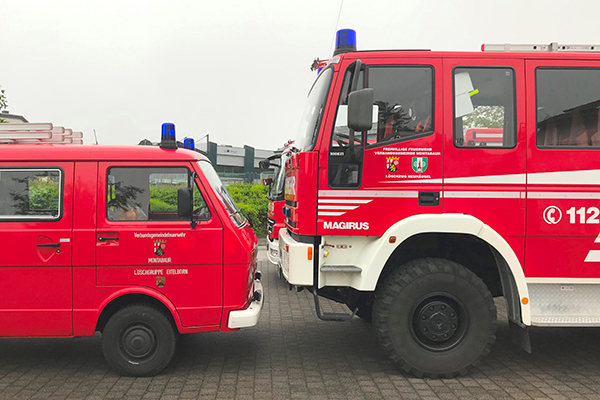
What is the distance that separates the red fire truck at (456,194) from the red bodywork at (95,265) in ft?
2.42

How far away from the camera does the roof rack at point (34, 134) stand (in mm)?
5188

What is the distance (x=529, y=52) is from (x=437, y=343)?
2981mm

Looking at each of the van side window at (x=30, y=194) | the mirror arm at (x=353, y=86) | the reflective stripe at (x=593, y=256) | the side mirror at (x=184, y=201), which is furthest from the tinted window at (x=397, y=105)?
the van side window at (x=30, y=194)

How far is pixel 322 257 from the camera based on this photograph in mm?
4898

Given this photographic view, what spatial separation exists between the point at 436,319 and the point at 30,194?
4.07 metres

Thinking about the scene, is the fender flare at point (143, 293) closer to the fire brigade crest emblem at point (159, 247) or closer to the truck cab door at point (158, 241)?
the truck cab door at point (158, 241)

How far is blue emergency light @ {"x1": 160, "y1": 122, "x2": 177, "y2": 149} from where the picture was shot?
5035 mm

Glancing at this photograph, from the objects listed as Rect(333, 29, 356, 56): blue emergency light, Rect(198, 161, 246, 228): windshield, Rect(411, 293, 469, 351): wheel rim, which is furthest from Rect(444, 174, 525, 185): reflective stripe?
Rect(198, 161, 246, 228): windshield

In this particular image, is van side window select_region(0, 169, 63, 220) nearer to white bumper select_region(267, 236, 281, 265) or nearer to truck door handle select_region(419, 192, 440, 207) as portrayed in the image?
truck door handle select_region(419, 192, 440, 207)

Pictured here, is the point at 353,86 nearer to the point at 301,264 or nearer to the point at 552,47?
the point at 301,264

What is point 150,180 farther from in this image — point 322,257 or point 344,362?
point 344,362

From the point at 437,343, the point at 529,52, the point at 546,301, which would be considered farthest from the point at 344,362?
the point at 529,52

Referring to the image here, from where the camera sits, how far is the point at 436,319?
482 cm

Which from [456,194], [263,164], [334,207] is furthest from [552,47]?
[263,164]
